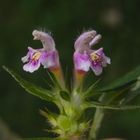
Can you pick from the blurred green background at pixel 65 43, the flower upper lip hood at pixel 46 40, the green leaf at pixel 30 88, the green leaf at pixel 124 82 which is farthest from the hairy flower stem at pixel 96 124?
the blurred green background at pixel 65 43

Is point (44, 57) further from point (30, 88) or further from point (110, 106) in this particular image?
point (110, 106)

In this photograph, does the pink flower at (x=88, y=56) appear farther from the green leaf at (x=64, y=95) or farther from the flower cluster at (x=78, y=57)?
the green leaf at (x=64, y=95)

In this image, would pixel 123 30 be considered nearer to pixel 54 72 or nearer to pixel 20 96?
pixel 20 96

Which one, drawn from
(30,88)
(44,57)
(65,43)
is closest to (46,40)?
(44,57)

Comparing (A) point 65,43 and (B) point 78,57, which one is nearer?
(B) point 78,57

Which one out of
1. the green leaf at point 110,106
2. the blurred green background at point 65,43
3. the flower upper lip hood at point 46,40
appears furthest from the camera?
the blurred green background at point 65,43
